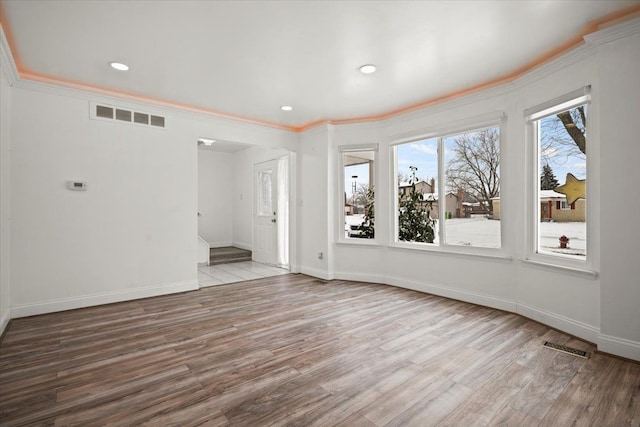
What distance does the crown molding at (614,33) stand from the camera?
2521 millimetres

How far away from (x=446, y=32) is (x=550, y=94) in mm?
1395

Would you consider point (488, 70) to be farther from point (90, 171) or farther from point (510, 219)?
point (90, 171)

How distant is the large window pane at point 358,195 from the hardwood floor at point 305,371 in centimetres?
186

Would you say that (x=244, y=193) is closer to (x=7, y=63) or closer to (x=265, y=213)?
(x=265, y=213)

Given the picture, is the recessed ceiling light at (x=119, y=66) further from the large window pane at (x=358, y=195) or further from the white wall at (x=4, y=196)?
the large window pane at (x=358, y=195)

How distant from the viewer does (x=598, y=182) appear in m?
2.85

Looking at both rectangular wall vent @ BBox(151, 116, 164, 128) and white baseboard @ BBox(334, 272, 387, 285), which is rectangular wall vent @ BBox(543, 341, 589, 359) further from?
rectangular wall vent @ BBox(151, 116, 164, 128)

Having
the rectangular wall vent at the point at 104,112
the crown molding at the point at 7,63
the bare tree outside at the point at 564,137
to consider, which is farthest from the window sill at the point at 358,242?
the crown molding at the point at 7,63

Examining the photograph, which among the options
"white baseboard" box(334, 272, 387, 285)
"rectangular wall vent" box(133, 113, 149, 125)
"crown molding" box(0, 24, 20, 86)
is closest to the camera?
"crown molding" box(0, 24, 20, 86)

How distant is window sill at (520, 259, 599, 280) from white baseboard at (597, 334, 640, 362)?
0.52 meters

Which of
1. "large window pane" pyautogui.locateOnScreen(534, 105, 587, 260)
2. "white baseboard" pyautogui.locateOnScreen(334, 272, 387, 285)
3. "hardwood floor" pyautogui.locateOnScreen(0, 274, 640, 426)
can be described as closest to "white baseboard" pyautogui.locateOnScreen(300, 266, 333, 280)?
"white baseboard" pyautogui.locateOnScreen(334, 272, 387, 285)

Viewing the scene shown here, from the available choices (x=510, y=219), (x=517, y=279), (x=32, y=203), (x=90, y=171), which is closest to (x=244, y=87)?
(x=90, y=171)

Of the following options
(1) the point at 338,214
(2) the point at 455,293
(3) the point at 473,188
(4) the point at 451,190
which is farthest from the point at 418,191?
(2) the point at 455,293

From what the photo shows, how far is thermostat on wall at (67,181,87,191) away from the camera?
3.91 m
